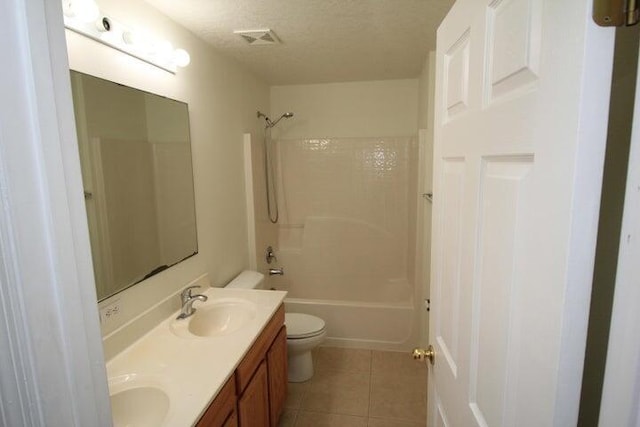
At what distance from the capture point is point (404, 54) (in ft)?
7.68

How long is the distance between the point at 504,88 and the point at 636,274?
1.21ft

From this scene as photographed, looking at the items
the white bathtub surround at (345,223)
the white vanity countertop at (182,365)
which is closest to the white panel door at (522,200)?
the white vanity countertop at (182,365)

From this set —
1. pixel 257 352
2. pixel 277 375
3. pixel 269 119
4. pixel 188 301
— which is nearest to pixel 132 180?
pixel 188 301

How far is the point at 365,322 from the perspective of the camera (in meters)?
2.91

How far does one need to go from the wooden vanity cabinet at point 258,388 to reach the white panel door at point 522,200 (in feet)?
2.59

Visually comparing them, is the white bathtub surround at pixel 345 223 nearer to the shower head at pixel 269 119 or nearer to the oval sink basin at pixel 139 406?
the shower head at pixel 269 119

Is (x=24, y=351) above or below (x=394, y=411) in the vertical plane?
above

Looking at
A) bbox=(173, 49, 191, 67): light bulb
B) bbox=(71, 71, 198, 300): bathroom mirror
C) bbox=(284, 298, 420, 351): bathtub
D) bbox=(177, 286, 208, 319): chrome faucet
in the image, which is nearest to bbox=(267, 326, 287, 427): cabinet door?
bbox=(177, 286, 208, 319): chrome faucet

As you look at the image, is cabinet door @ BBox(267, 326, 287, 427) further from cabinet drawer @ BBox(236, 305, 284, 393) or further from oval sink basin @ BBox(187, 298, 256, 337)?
oval sink basin @ BBox(187, 298, 256, 337)

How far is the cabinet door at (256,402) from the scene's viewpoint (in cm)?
140

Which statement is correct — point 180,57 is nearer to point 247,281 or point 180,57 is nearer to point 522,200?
point 247,281

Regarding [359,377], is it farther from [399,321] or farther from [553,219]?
[553,219]

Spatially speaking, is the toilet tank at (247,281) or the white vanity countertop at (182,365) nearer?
the white vanity countertop at (182,365)

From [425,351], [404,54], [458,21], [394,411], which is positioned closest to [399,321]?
[394,411]
